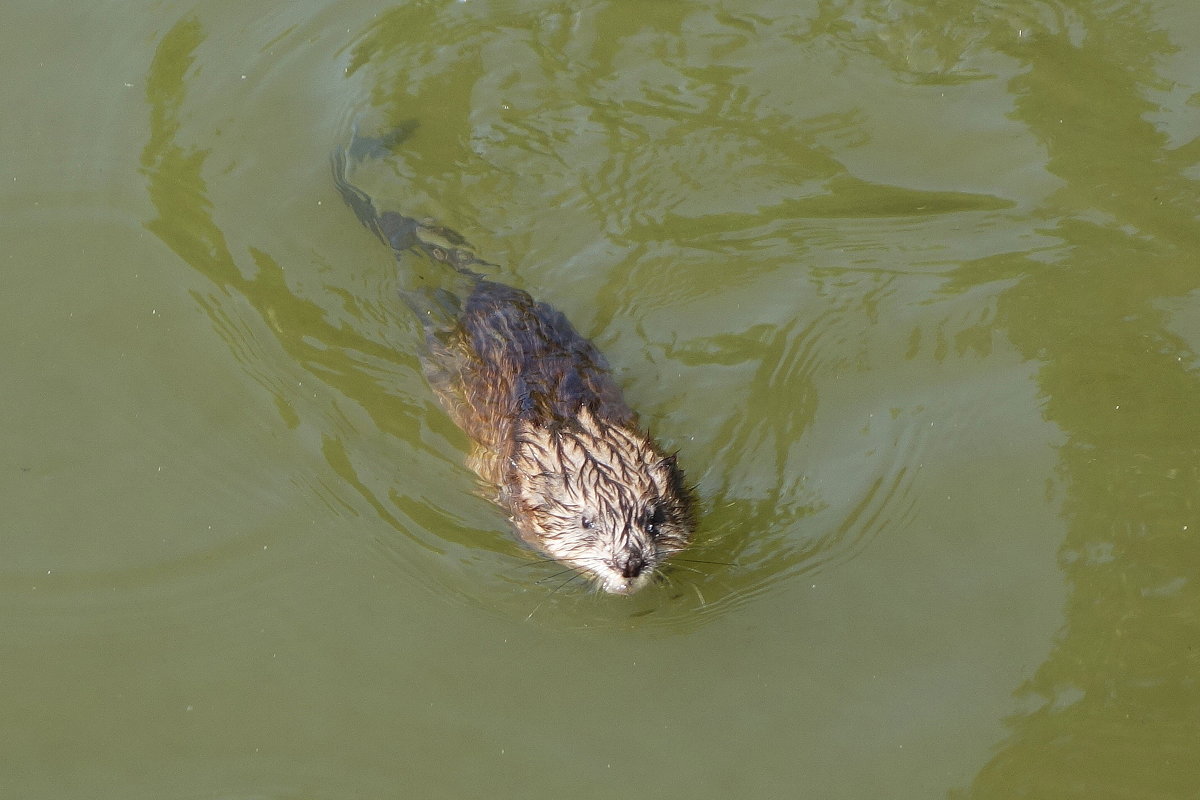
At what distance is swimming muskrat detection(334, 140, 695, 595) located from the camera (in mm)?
4895

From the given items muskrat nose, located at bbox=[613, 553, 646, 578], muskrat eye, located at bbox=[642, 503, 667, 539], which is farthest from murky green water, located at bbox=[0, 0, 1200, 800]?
muskrat nose, located at bbox=[613, 553, 646, 578]

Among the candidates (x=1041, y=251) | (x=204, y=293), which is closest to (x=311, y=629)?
(x=204, y=293)

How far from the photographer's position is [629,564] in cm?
466

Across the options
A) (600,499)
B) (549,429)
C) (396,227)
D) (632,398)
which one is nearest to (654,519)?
(600,499)

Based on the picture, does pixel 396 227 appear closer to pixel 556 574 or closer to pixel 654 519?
pixel 556 574

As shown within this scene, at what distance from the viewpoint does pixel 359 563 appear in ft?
17.0

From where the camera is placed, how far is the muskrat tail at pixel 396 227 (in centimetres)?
596

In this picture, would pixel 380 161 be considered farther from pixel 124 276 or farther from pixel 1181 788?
pixel 1181 788

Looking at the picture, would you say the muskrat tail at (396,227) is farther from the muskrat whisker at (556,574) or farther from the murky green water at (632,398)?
the muskrat whisker at (556,574)

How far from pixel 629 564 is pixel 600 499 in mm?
359

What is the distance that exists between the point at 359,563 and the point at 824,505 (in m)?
2.08

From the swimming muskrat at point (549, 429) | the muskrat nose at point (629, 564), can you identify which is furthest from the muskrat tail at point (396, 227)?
the muskrat nose at point (629, 564)

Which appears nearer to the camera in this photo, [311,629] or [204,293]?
[311,629]

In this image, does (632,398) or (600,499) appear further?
(632,398)
